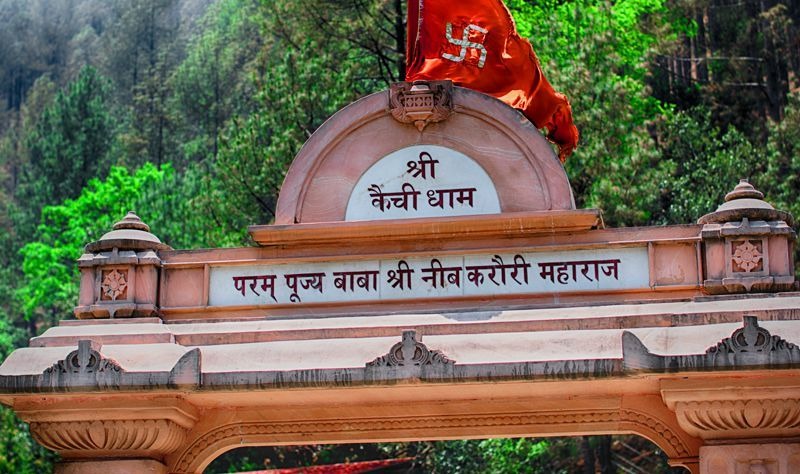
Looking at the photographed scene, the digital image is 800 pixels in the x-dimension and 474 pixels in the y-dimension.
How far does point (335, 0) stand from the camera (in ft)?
88.9

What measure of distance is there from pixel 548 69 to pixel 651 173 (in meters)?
2.83

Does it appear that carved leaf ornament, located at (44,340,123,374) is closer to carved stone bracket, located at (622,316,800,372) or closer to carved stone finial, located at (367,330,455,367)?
carved stone finial, located at (367,330,455,367)

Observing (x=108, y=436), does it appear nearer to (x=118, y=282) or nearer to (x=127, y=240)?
(x=118, y=282)

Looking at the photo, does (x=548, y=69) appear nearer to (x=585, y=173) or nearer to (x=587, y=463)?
(x=585, y=173)

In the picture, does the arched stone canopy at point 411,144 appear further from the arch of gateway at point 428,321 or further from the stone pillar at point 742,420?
the stone pillar at point 742,420

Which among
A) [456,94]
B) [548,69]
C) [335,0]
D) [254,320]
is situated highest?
[335,0]

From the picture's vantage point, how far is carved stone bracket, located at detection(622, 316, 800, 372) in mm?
9297

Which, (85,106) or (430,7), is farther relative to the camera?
(85,106)

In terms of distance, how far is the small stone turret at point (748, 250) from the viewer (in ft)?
33.4

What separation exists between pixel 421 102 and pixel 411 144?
408 millimetres

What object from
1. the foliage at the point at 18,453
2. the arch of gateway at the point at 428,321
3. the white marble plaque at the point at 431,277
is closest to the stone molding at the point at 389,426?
the arch of gateway at the point at 428,321

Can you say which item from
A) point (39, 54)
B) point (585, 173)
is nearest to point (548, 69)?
point (585, 173)

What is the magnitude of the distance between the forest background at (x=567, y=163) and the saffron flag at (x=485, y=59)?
9.53 metres

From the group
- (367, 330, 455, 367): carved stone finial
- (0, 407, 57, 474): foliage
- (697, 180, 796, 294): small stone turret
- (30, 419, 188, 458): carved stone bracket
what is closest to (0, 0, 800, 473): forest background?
(0, 407, 57, 474): foliage
